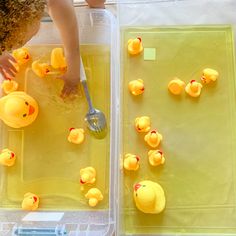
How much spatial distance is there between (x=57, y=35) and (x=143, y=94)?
21 cm

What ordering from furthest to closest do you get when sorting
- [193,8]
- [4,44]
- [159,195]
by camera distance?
[193,8] < [159,195] < [4,44]

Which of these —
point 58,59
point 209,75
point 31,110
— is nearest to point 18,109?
point 31,110

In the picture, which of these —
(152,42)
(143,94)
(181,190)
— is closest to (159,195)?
(181,190)

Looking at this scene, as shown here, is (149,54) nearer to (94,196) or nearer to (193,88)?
(193,88)

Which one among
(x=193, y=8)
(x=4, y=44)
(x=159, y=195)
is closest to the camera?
(x=4, y=44)

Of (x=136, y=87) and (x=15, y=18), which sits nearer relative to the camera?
(x=15, y=18)

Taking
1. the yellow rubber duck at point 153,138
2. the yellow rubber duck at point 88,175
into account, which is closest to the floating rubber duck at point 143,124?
the yellow rubber duck at point 153,138

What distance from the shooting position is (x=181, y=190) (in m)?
0.73

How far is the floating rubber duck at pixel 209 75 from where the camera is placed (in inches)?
29.7

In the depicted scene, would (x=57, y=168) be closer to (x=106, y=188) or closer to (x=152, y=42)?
(x=106, y=188)

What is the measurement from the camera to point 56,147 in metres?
0.76

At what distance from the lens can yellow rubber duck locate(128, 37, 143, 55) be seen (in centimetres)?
77

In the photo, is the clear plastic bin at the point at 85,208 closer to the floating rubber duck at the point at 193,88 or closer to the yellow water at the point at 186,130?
the yellow water at the point at 186,130

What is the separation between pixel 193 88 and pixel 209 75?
41 millimetres
